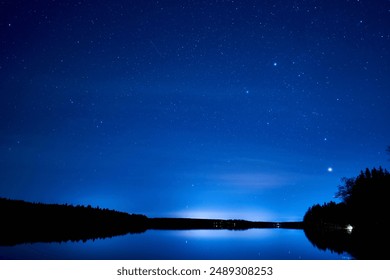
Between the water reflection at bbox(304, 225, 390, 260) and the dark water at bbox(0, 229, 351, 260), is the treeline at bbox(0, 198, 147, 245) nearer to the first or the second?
the dark water at bbox(0, 229, 351, 260)

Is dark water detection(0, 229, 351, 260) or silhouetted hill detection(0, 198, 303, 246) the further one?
silhouetted hill detection(0, 198, 303, 246)

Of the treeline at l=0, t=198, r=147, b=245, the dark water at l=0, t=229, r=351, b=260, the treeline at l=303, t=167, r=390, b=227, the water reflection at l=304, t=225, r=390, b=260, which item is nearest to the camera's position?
the water reflection at l=304, t=225, r=390, b=260

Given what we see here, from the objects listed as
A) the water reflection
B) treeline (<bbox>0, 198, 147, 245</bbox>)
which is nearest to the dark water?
the water reflection

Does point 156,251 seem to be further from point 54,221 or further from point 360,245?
point 54,221

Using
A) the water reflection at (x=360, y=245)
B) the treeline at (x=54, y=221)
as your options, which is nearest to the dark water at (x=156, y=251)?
the water reflection at (x=360, y=245)

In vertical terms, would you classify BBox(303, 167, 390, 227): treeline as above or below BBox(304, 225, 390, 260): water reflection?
above

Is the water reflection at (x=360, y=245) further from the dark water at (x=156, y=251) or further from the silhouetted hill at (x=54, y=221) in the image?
the silhouetted hill at (x=54, y=221)

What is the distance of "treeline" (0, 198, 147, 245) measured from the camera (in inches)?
1753

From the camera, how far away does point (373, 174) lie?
8262cm

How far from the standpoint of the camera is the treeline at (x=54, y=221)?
44.5 meters

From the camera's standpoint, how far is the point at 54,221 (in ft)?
238
